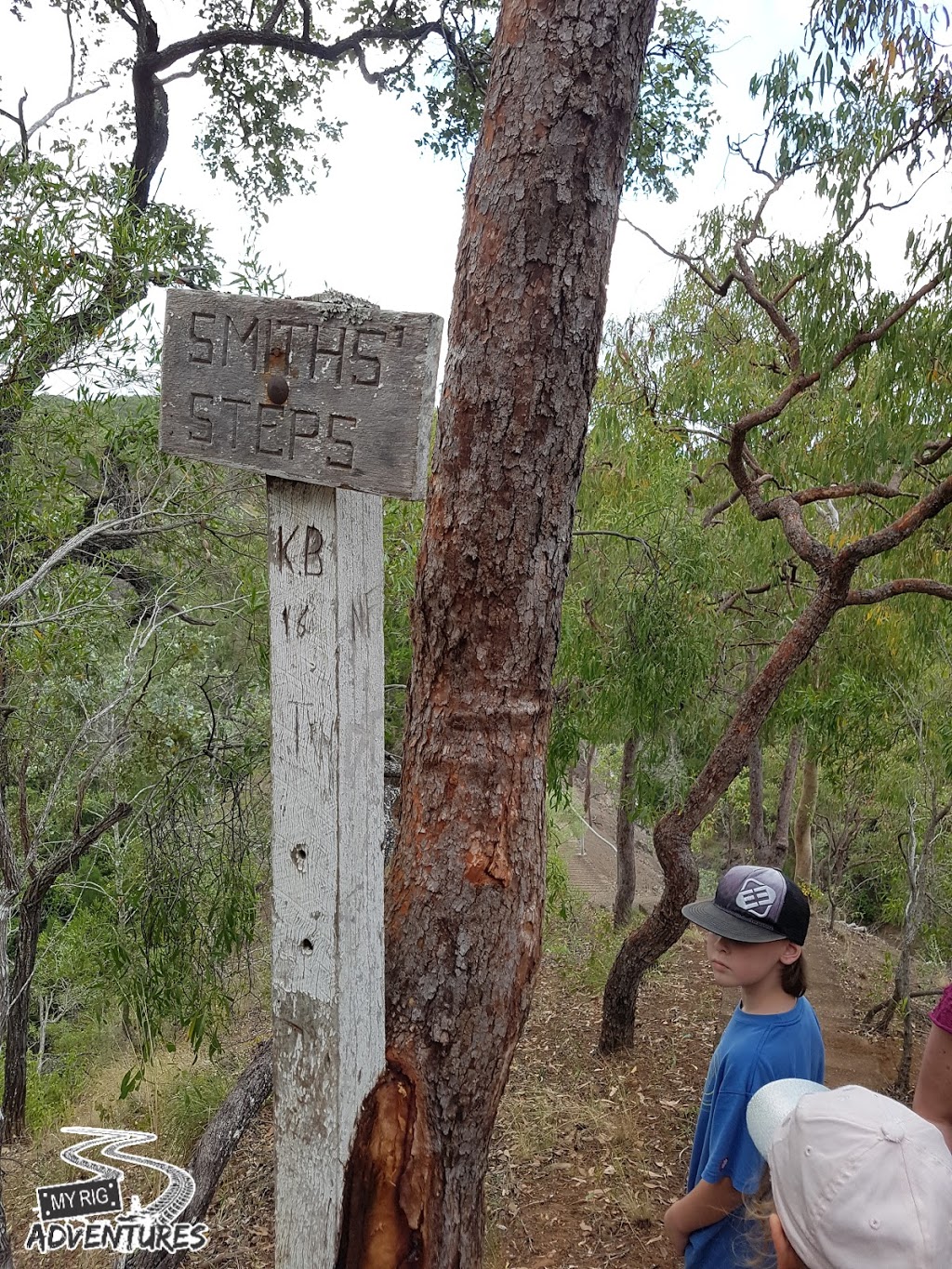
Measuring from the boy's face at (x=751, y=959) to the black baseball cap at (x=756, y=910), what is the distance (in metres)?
0.02

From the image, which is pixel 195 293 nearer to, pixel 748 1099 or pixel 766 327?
pixel 748 1099

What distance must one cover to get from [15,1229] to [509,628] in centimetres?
541

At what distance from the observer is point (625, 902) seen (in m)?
9.66

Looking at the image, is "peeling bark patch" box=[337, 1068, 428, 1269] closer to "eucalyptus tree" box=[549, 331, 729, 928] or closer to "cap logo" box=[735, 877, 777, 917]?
"cap logo" box=[735, 877, 777, 917]

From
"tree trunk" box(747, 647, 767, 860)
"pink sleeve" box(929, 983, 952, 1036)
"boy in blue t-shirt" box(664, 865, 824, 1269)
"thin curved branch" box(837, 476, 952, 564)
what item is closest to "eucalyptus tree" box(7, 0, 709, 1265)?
"boy in blue t-shirt" box(664, 865, 824, 1269)

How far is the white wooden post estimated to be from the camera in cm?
144

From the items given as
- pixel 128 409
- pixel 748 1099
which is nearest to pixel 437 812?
pixel 748 1099

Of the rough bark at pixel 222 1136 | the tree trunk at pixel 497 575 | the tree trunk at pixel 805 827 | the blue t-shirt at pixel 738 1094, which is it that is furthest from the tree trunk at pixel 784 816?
the tree trunk at pixel 497 575

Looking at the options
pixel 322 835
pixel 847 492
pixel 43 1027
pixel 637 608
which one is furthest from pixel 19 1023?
pixel 847 492

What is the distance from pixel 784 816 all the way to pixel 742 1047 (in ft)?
27.5

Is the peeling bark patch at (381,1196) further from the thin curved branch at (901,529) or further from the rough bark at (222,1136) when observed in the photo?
the thin curved branch at (901,529)

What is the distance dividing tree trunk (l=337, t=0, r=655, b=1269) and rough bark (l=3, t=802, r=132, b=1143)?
15.4 feet

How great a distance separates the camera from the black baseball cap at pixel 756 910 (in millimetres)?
2047

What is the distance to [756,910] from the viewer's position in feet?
6.82
